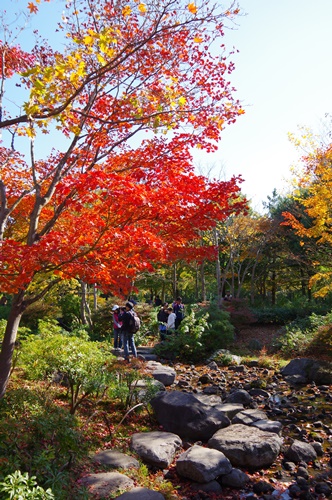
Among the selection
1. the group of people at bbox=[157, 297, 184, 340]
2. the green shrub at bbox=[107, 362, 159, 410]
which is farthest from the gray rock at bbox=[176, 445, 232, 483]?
the group of people at bbox=[157, 297, 184, 340]

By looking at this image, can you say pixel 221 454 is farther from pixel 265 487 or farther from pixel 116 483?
pixel 116 483

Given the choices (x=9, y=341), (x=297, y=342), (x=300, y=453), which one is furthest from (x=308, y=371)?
(x=9, y=341)

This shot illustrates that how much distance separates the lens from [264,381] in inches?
420

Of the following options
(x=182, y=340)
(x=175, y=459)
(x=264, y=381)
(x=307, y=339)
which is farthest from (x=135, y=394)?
(x=307, y=339)

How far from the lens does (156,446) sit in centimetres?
587

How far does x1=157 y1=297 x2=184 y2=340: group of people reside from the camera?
14.2 metres

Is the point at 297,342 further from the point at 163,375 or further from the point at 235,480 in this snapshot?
the point at 235,480

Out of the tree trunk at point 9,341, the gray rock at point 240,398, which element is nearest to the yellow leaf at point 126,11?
the tree trunk at point 9,341

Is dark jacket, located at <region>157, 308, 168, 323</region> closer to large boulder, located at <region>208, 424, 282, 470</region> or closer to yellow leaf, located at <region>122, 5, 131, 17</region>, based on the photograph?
large boulder, located at <region>208, 424, 282, 470</region>

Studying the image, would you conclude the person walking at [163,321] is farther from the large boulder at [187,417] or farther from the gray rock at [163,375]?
the large boulder at [187,417]

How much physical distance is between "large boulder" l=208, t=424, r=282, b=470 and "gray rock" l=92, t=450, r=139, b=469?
4.92ft

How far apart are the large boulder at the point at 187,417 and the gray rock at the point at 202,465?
1125mm

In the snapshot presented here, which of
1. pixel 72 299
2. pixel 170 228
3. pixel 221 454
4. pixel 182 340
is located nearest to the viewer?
pixel 221 454

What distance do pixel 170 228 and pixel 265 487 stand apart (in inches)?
164
